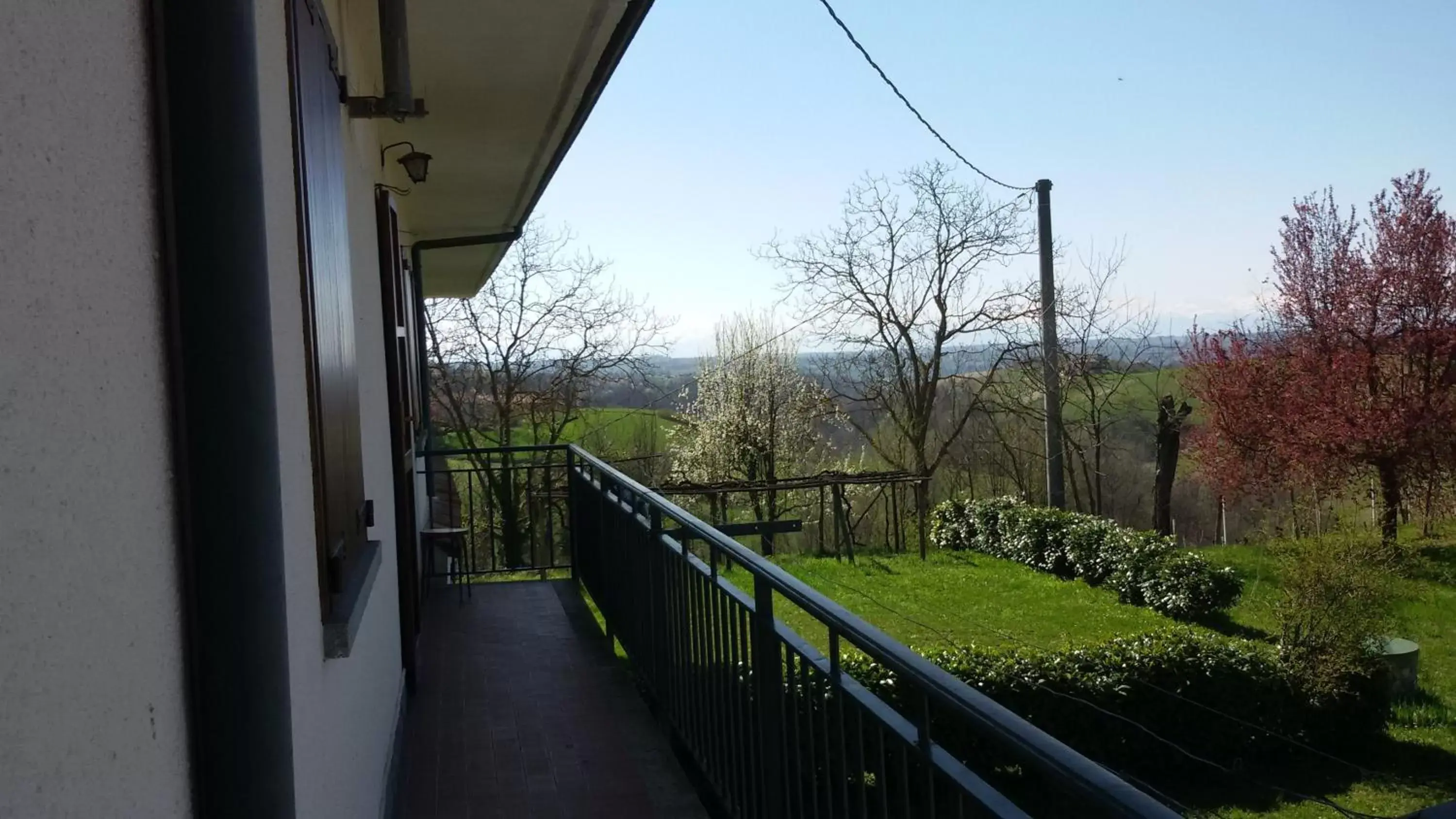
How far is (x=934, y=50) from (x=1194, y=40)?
5607mm

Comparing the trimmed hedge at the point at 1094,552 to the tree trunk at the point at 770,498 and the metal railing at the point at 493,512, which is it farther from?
the metal railing at the point at 493,512

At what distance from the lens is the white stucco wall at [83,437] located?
64 cm

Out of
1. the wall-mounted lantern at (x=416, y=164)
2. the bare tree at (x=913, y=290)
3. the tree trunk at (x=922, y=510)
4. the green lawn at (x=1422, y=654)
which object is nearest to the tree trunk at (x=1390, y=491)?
the green lawn at (x=1422, y=654)

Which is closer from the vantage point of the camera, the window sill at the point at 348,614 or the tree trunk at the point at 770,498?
the window sill at the point at 348,614

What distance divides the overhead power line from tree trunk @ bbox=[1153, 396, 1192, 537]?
5.36 metres

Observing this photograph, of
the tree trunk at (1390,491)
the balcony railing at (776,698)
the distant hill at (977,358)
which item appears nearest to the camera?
the balcony railing at (776,698)

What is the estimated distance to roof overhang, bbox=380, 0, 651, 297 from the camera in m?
3.18

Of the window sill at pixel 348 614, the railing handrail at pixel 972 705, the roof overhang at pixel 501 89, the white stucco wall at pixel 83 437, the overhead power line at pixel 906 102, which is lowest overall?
the railing handrail at pixel 972 705

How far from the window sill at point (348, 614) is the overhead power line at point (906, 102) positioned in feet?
12.7

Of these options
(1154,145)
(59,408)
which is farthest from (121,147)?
(1154,145)

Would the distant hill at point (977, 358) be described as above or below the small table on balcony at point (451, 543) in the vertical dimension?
above

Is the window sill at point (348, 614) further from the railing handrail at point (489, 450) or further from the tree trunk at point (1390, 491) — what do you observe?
the tree trunk at point (1390, 491)

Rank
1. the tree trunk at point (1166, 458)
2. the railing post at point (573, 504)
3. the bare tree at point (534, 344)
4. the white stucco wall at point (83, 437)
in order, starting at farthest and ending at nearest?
1. the bare tree at point (534, 344)
2. the tree trunk at point (1166, 458)
3. the railing post at point (573, 504)
4. the white stucco wall at point (83, 437)

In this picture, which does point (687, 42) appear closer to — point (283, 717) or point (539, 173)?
point (539, 173)
